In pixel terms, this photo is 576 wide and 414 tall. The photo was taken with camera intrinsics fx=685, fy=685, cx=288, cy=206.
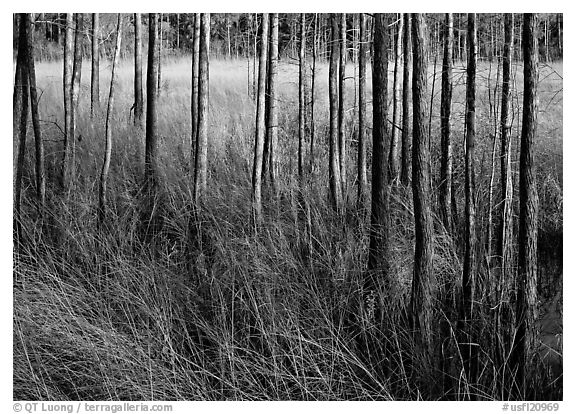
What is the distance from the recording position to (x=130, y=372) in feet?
14.8

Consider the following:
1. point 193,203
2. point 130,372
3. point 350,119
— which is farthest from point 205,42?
point 130,372

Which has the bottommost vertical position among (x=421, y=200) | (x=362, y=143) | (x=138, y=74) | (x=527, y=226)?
(x=527, y=226)

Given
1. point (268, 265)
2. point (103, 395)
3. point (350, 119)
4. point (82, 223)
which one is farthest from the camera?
point (350, 119)

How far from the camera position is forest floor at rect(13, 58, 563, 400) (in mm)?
4496

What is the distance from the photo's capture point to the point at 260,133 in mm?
6195

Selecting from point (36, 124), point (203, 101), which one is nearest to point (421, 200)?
point (203, 101)

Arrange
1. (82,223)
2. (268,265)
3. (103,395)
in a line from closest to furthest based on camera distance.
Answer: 1. (103,395)
2. (268,265)
3. (82,223)

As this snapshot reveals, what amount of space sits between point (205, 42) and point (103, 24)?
208 centimetres

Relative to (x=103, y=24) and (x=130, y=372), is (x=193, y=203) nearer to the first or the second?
(x=130, y=372)

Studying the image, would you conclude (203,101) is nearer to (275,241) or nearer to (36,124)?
(36,124)

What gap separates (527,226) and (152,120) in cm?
370

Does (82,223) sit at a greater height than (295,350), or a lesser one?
greater

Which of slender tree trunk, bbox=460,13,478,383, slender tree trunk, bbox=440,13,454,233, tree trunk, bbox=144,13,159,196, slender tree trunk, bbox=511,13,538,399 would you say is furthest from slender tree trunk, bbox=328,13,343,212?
slender tree trunk, bbox=511,13,538,399

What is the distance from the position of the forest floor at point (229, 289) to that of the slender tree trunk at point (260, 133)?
0.09 m
